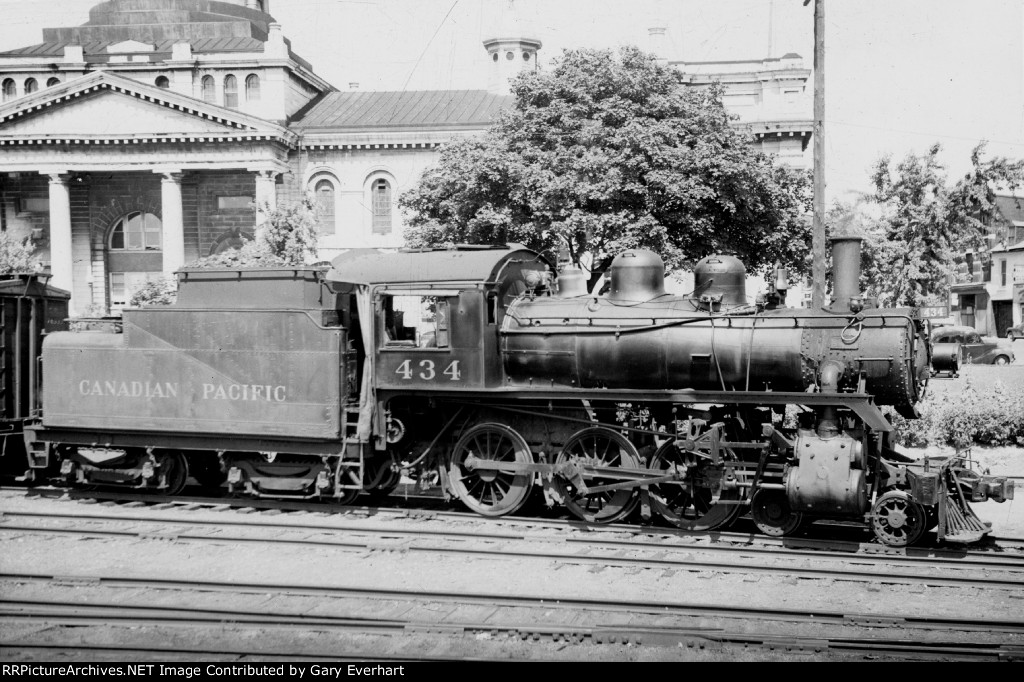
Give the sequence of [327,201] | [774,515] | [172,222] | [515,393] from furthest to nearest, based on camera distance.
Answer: [327,201] < [172,222] < [515,393] < [774,515]

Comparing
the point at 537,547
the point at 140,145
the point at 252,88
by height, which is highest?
the point at 252,88

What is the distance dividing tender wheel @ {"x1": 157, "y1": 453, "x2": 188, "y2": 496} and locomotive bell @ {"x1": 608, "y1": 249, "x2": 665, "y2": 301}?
6491 millimetres

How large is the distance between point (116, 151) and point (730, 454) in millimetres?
38394

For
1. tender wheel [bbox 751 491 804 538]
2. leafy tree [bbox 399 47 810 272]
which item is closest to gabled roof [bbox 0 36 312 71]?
leafy tree [bbox 399 47 810 272]

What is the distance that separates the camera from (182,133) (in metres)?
39.7

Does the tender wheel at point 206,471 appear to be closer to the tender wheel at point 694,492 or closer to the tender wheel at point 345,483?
the tender wheel at point 345,483

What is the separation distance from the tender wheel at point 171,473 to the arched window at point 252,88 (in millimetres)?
32960

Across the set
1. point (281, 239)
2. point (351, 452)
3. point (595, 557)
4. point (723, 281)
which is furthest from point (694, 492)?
point (281, 239)

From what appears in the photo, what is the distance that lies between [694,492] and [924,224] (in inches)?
676

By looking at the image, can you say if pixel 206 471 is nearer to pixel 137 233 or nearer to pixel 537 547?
pixel 537 547

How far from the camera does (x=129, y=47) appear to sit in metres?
37.9

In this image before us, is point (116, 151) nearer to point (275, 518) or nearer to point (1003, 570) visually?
point (275, 518)

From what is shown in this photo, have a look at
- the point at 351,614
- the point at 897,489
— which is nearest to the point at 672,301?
the point at 897,489

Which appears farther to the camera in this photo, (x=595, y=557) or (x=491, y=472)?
(x=491, y=472)
